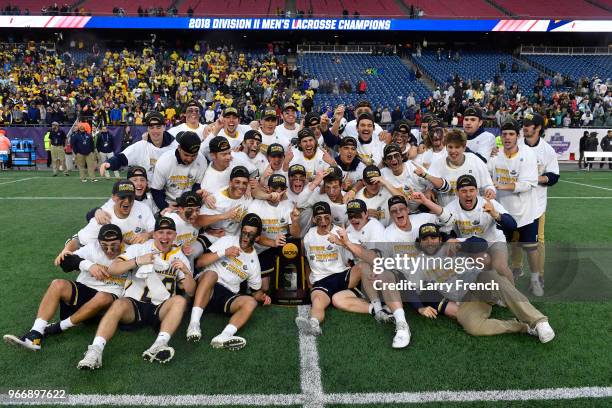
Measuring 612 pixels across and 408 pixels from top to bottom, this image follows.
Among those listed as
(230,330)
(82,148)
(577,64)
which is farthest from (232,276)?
(577,64)

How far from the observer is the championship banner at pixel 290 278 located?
18.2 ft

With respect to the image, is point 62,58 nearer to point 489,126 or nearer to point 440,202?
point 489,126

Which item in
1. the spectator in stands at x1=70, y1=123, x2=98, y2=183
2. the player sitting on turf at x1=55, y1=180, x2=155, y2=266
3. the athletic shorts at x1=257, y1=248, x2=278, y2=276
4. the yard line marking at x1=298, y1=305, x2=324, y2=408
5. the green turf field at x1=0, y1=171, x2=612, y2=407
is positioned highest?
the spectator in stands at x1=70, y1=123, x2=98, y2=183

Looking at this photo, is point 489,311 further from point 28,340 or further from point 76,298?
point 28,340

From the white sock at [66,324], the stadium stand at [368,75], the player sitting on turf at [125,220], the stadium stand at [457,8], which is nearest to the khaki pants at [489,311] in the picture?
the player sitting on turf at [125,220]

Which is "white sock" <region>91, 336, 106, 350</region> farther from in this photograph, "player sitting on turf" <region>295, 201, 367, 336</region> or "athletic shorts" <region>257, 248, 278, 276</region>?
"player sitting on turf" <region>295, 201, 367, 336</region>

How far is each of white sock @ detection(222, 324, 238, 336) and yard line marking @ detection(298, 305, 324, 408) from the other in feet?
2.14

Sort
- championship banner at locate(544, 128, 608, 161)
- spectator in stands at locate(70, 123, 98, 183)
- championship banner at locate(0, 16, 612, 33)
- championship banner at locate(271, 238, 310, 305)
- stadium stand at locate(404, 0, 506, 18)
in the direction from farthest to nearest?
stadium stand at locate(404, 0, 506, 18), championship banner at locate(0, 16, 612, 33), championship banner at locate(544, 128, 608, 161), spectator in stands at locate(70, 123, 98, 183), championship banner at locate(271, 238, 310, 305)

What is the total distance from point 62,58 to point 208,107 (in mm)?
13887

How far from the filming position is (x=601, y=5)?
3941 centimetres

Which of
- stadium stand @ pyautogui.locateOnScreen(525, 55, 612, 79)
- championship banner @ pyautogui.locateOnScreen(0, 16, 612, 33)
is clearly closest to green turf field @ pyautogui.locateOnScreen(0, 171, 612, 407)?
championship banner @ pyautogui.locateOnScreen(0, 16, 612, 33)

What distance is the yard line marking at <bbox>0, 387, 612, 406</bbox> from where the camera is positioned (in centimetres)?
356

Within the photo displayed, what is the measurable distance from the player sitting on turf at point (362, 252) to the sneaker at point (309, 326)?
622 mm

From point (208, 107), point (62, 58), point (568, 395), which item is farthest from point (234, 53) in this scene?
point (568, 395)
